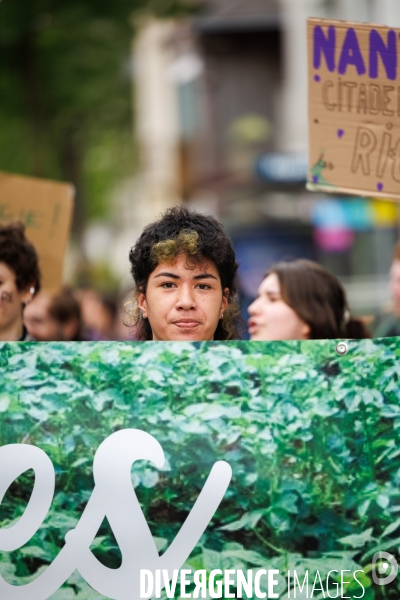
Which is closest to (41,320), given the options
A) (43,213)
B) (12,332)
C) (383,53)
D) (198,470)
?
(43,213)

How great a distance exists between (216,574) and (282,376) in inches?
20.0

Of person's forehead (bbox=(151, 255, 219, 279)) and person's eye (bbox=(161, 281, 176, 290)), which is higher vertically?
person's forehead (bbox=(151, 255, 219, 279))

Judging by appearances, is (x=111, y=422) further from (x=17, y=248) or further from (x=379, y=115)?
(x=379, y=115)

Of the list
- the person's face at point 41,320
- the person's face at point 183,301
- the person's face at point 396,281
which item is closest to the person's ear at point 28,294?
the person's face at point 183,301

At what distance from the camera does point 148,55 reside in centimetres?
3759

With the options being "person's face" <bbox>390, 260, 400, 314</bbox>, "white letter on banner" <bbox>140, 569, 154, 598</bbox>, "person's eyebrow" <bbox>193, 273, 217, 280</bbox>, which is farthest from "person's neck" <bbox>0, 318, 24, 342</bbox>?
"person's face" <bbox>390, 260, 400, 314</bbox>

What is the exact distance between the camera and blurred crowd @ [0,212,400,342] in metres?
Result: 3.14

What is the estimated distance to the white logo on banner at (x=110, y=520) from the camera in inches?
101

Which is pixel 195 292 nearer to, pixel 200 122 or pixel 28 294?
pixel 28 294

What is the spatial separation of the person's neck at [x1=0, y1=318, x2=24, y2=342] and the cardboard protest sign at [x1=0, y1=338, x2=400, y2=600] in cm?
106

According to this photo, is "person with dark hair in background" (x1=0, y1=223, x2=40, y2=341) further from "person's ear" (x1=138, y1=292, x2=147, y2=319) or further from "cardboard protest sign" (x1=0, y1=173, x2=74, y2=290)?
"cardboard protest sign" (x1=0, y1=173, x2=74, y2=290)

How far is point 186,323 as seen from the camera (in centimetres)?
309

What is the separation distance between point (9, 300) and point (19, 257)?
282mm

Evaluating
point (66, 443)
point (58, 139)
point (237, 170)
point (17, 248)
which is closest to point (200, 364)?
point (66, 443)
